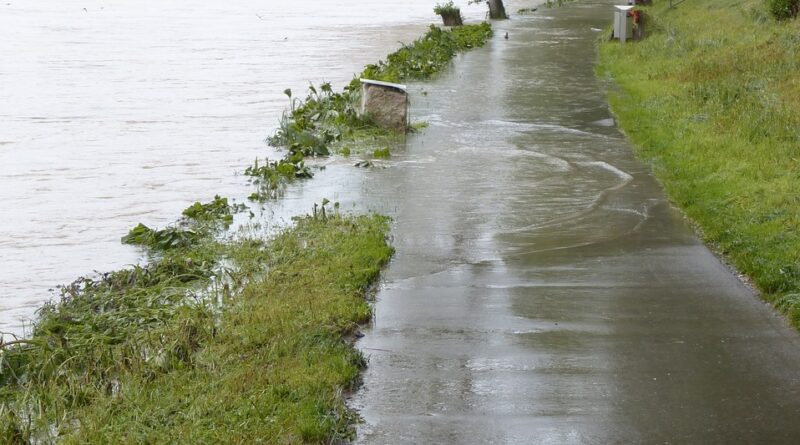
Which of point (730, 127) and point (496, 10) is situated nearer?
point (730, 127)

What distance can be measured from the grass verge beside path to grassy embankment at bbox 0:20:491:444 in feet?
0.04

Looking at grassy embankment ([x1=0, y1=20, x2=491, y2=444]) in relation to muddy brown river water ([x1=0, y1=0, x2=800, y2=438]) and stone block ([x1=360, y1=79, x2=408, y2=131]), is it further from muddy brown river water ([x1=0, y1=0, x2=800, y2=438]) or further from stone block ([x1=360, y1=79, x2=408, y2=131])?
stone block ([x1=360, y1=79, x2=408, y2=131])

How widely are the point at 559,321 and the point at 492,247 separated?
8.09 feet

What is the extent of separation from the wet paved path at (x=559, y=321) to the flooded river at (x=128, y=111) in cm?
336

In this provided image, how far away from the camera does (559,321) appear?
917 cm

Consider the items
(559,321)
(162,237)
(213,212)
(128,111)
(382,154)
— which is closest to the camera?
(559,321)

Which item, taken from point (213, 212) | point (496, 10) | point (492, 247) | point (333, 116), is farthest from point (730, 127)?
point (496, 10)

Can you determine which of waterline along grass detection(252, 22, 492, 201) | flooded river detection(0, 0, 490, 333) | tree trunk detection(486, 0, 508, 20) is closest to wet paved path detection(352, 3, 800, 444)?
waterline along grass detection(252, 22, 492, 201)

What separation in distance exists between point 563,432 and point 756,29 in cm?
2204

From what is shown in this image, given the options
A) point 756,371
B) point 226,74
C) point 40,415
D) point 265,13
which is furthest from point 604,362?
point 265,13

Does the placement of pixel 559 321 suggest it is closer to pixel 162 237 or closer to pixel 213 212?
pixel 162 237

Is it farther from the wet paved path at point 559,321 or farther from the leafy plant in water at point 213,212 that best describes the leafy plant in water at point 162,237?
the wet paved path at point 559,321

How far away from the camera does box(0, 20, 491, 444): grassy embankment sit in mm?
7082

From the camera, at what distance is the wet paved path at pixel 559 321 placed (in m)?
7.27
